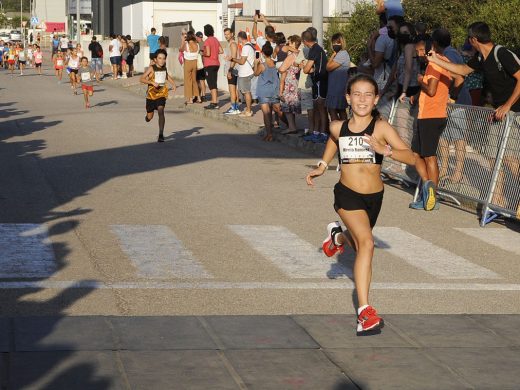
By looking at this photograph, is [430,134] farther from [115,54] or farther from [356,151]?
[115,54]

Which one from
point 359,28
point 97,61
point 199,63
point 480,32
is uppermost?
point 480,32

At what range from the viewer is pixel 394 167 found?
14859 millimetres

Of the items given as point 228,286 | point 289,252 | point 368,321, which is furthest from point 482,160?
point 368,321

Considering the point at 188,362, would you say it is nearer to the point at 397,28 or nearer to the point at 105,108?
the point at 397,28

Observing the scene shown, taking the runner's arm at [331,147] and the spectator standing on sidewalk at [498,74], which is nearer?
the runner's arm at [331,147]

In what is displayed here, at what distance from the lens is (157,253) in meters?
9.82

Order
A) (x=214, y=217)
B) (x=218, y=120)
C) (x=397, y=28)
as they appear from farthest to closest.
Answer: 1. (x=218, y=120)
2. (x=397, y=28)
3. (x=214, y=217)

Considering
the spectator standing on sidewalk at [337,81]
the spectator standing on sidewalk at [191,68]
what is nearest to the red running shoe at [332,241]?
the spectator standing on sidewalk at [337,81]

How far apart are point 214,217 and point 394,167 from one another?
3841mm

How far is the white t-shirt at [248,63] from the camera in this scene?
77.4ft

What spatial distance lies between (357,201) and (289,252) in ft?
8.31

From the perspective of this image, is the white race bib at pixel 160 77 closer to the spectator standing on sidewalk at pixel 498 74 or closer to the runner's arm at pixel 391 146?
the spectator standing on sidewalk at pixel 498 74

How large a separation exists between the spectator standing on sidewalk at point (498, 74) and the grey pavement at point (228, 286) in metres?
0.70

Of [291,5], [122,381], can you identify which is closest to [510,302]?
[122,381]
